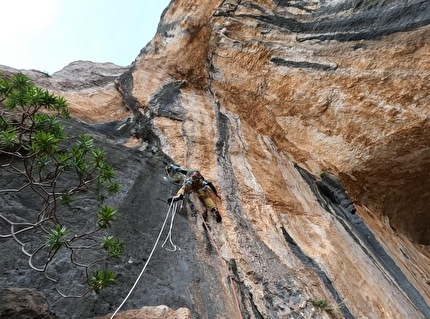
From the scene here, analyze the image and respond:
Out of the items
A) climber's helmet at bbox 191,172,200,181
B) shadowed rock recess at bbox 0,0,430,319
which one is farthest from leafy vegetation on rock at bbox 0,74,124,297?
climber's helmet at bbox 191,172,200,181

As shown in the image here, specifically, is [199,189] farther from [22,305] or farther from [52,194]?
[22,305]

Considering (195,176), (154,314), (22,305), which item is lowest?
(154,314)

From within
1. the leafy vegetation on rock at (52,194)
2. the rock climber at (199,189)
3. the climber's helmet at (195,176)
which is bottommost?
the leafy vegetation on rock at (52,194)

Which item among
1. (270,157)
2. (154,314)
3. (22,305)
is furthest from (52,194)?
(270,157)

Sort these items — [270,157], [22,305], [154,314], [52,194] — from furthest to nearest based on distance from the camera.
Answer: [270,157]
[52,194]
[154,314]
[22,305]

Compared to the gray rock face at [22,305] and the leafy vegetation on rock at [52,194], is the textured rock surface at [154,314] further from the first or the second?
the gray rock face at [22,305]

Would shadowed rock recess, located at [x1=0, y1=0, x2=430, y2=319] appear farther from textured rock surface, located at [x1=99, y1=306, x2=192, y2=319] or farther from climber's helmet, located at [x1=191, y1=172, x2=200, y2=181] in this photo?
climber's helmet, located at [x1=191, y1=172, x2=200, y2=181]

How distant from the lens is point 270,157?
1009 cm

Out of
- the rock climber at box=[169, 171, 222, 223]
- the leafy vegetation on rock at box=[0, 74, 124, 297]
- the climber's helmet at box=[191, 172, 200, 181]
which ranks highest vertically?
the climber's helmet at box=[191, 172, 200, 181]

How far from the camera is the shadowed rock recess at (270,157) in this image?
5266mm

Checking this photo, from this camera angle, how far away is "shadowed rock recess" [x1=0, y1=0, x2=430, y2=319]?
5.27 meters

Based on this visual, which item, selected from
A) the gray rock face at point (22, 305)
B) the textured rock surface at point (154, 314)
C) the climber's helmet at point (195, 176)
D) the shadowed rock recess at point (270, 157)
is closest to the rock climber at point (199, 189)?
the climber's helmet at point (195, 176)

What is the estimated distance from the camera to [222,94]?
509 inches

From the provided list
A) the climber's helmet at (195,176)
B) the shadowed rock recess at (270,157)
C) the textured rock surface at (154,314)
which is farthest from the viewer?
the climber's helmet at (195,176)
